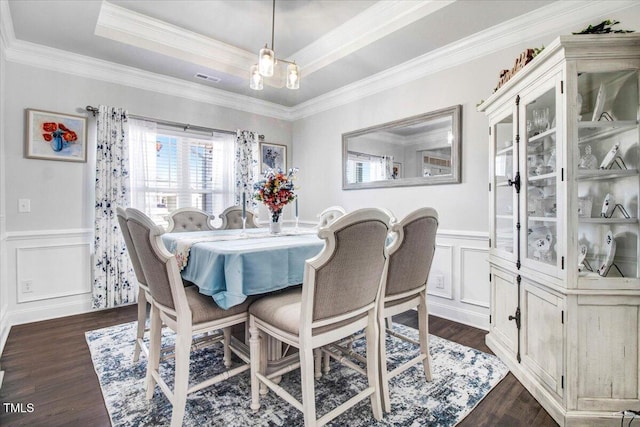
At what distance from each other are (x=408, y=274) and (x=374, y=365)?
553 millimetres

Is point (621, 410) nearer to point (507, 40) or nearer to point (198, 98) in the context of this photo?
point (507, 40)

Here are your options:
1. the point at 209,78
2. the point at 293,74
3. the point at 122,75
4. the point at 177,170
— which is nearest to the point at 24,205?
the point at 177,170

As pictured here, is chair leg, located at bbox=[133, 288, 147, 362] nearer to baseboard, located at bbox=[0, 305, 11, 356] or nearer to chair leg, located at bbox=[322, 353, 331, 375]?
baseboard, located at bbox=[0, 305, 11, 356]

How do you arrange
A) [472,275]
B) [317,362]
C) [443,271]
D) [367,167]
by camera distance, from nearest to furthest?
[317,362], [472,275], [443,271], [367,167]

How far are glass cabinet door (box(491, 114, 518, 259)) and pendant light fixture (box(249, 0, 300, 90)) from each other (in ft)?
5.38

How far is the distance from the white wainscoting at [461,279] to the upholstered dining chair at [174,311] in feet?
7.06

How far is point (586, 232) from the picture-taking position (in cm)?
169

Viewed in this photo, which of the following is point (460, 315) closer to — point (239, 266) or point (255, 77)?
point (239, 266)

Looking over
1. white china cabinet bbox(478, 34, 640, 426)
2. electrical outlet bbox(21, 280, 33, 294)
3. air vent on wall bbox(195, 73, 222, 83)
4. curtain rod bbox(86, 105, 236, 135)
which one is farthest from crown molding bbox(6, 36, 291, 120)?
white china cabinet bbox(478, 34, 640, 426)

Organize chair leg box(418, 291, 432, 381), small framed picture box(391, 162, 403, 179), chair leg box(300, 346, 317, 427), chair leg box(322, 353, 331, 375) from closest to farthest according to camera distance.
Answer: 1. chair leg box(300, 346, 317, 427)
2. chair leg box(418, 291, 432, 381)
3. chair leg box(322, 353, 331, 375)
4. small framed picture box(391, 162, 403, 179)

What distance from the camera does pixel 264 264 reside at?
1.74 meters

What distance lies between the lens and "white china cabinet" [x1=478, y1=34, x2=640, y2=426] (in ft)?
5.14

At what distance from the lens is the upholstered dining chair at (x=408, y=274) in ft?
5.72

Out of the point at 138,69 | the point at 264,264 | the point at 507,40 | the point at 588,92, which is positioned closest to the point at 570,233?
the point at 588,92
